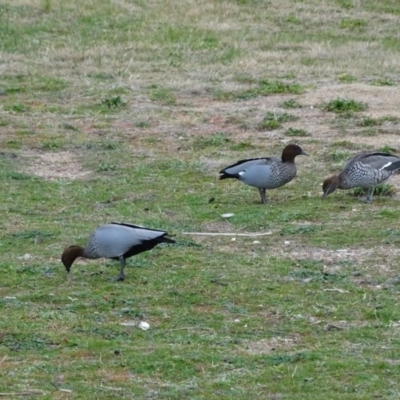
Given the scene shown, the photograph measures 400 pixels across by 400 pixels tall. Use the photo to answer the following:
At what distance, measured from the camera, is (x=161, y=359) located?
6324 mm

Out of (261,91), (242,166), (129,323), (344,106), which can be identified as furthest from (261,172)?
(261,91)

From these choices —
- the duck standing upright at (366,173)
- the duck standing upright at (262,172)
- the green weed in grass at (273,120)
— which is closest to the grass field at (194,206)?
the green weed in grass at (273,120)

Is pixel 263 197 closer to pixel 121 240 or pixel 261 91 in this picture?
pixel 121 240

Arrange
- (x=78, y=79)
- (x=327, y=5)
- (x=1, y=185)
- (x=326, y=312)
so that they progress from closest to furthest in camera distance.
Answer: (x=326, y=312) < (x=1, y=185) < (x=78, y=79) < (x=327, y=5)

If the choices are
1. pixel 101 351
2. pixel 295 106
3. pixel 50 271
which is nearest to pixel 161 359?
pixel 101 351

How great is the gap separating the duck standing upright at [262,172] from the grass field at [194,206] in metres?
0.30

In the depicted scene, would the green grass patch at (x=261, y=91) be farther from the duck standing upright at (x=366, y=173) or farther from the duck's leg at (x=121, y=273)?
the duck's leg at (x=121, y=273)

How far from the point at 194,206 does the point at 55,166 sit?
2.52 m

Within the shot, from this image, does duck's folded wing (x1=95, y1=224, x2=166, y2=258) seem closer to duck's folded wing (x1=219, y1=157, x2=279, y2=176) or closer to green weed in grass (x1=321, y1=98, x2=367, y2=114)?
duck's folded wing (x1=219, y1=157, x2=279, y2=176)

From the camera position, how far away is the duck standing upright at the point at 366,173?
10.4 metres

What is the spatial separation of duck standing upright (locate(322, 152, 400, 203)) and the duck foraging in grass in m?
3.20

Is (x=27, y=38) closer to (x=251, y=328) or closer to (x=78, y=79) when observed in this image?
(x=78, y=79)

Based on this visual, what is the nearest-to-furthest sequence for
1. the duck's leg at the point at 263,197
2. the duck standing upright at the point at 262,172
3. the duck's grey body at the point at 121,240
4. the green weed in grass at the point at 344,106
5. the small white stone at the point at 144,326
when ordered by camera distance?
1. the small white stone at the point at 144,326
2. the duck's grey body at the point at 121,240
3. the duck standing upright at the point at 262,172
4. the duck's leg at the point at 263,197
5. the green weed in grass at the point at 344,106

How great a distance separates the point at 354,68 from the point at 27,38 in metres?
5.75
